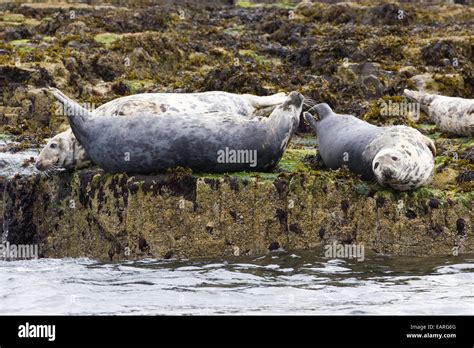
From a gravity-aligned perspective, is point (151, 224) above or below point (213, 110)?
below

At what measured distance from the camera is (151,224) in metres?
11.0

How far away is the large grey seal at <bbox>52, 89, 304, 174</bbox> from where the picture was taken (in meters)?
11.3

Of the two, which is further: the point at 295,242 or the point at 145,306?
the point at 295,242

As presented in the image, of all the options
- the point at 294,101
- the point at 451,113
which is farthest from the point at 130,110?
the point at 451,113

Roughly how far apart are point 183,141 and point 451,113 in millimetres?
4688

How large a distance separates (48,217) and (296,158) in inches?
112

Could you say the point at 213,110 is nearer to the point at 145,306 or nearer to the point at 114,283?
the point at 114,283

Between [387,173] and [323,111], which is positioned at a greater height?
[323,111]

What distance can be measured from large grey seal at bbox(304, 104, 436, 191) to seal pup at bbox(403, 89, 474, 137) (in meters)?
2.08

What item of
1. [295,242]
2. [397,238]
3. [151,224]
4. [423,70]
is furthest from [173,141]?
[423,70]

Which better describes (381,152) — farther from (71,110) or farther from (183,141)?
(71,110)

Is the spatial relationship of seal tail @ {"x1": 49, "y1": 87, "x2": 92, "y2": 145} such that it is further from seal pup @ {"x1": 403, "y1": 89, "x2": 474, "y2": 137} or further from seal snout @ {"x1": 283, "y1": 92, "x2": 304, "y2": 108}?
seal pup @ {"x1": 403, "y1": 89, "x2": 474, "y2": 137}

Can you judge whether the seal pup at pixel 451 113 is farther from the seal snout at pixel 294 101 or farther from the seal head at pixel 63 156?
the seal head at pixel 63 156

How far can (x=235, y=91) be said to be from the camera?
16.7 metres
